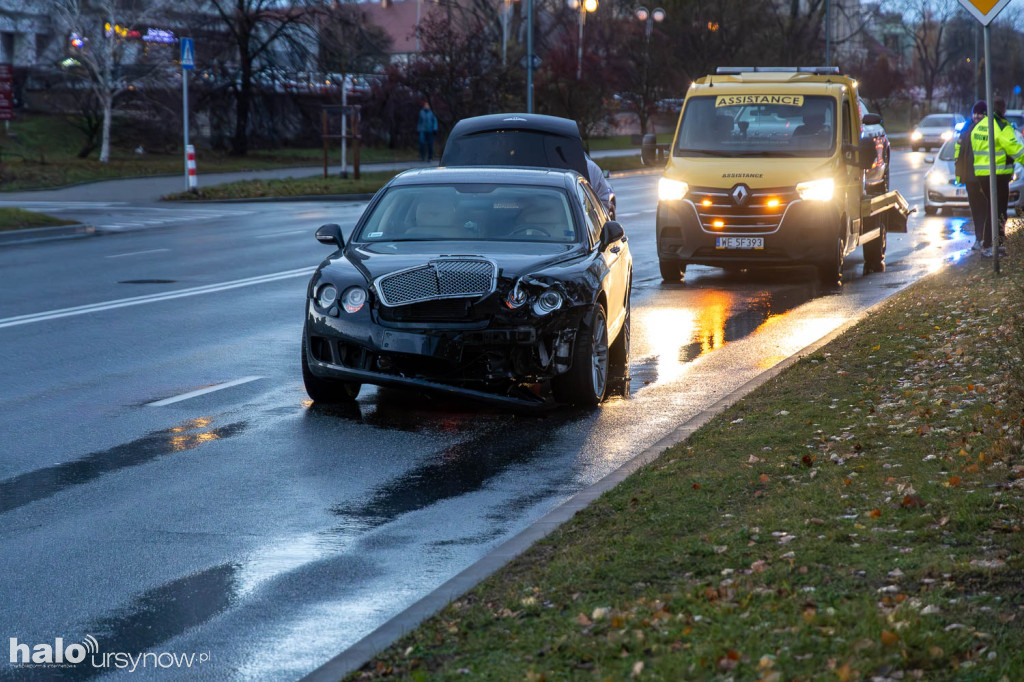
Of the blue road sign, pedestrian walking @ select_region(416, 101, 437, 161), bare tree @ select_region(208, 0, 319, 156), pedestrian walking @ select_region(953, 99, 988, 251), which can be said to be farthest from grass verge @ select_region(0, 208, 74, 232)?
bare tree @ select_region(208, 0, 319, 156)

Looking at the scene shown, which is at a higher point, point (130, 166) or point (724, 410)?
point (130, 166)

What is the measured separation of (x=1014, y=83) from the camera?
11456cm

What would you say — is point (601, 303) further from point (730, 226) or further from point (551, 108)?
point (551, 108)

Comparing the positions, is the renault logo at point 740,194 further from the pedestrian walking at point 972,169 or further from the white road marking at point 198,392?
the white road marking at point 198,392

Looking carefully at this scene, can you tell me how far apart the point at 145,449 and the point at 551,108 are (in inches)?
1801

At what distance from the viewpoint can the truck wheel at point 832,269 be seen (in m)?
16.1

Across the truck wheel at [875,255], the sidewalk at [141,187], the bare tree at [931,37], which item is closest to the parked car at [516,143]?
the truck wheel at [875,255]

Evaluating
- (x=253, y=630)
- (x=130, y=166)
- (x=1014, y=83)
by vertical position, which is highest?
(x=1014, y=83)

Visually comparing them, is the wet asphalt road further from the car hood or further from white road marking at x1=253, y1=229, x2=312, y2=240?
white road marking at x1=253, y1=229, x2=312, y2=240

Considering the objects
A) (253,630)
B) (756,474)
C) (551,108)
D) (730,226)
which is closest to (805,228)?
(730,226)

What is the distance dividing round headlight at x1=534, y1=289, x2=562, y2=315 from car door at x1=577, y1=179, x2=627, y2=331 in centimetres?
71

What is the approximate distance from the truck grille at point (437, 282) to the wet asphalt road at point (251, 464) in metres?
0.79

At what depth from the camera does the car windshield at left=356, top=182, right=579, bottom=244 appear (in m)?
9.92

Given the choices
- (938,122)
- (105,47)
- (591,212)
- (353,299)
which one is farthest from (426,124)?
(353,299)
